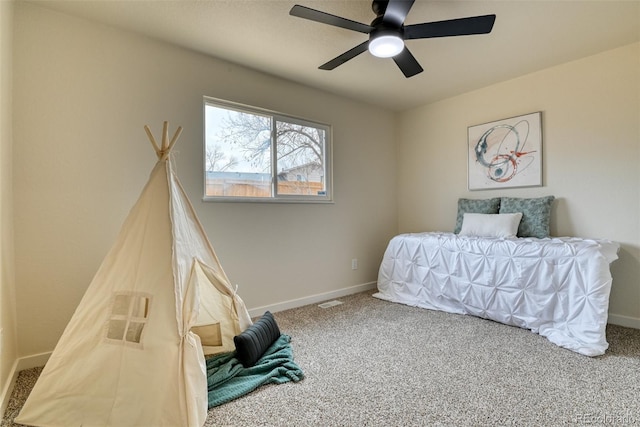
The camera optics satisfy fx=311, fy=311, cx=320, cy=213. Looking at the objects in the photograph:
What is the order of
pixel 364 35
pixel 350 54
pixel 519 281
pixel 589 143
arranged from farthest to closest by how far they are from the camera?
pixel 589 143, pixel 519 281, pixel 364 35, pixel 350 54

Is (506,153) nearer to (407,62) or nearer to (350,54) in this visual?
(407,62)

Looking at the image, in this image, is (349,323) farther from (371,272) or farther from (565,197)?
(565,197)

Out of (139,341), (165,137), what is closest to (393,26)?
(165,137)

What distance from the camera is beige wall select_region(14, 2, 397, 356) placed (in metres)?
1.99

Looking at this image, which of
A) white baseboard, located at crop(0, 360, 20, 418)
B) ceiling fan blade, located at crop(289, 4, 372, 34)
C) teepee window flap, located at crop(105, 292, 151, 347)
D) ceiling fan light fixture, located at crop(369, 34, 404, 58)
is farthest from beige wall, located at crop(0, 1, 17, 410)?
ceiling fan light fixture, located at crop(369, 34, 404, 58)

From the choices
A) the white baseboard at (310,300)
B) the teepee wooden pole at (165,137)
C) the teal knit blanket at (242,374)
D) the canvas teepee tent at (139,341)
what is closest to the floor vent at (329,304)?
the white baseboard at (310,300)

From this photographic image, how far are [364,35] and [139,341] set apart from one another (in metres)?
2.46

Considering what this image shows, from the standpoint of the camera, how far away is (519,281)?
2.54 meters

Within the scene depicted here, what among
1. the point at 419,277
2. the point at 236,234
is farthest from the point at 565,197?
the point at 236,234

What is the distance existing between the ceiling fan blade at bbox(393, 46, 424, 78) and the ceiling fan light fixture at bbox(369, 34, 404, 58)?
99 mm

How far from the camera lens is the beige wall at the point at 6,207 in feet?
5.35

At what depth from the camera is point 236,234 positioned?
2.82m

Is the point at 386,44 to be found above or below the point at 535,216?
above

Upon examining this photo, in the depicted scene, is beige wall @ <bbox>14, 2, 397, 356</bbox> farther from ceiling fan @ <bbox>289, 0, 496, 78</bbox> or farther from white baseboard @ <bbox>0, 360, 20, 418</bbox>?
ceiling fan @ <bbox>289, 0, 496, 78</bbox>
